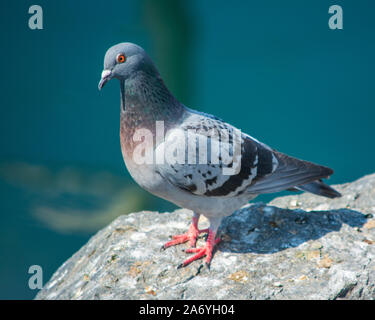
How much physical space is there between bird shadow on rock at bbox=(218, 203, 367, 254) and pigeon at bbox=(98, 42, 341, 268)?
25cm

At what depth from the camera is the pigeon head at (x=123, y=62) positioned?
2588 mm

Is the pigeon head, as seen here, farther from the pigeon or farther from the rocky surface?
the rocky surface

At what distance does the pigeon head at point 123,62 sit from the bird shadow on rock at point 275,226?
4.49 ft

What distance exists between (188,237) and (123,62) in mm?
1332

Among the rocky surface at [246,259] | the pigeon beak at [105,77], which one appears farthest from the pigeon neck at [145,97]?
the rocky surface at [246,259]

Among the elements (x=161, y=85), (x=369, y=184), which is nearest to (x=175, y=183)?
(x=161, y=85)

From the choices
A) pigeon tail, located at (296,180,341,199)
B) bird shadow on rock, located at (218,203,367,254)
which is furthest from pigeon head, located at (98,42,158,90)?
pigeon tail, located at (296,180,341,199)

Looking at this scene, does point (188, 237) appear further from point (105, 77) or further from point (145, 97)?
point (105, 77)

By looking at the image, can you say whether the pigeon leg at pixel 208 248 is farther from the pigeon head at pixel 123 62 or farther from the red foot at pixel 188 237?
the pigeon head at pixel 123 62

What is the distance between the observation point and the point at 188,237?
306 centimetres

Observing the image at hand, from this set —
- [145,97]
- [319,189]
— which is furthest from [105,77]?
[319,189]

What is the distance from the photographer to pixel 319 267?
2672 mm
